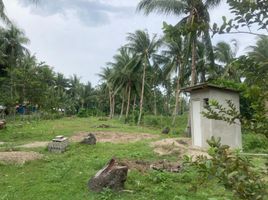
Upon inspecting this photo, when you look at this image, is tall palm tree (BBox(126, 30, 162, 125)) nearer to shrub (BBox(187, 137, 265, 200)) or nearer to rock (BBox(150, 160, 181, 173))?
rock (BBox(150, 160, 181, 173))

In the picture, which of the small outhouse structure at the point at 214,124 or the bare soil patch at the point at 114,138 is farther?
the bare soil patch at the point at 114,138

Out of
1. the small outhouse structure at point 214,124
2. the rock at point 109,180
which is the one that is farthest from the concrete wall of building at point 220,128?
the rock at point 109,180

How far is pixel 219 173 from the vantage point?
4.60 feet

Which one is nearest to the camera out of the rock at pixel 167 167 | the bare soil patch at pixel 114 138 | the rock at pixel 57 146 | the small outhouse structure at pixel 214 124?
the rock at pixel 167 167

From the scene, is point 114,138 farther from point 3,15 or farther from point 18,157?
point 3,15

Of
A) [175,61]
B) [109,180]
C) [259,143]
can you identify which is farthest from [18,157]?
[175,61]

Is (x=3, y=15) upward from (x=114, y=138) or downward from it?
upward

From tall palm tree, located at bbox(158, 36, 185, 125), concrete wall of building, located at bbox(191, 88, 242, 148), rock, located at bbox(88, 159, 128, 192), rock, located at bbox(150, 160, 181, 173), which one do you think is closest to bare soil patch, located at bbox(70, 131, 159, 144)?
concrete wall of building, located at bbox(191, 88, 242, 148)

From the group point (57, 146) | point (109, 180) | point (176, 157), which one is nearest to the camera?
point (109, 180)

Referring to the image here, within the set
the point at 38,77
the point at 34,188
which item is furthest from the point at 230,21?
the point at 38,77

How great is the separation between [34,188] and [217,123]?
7073 millimetres

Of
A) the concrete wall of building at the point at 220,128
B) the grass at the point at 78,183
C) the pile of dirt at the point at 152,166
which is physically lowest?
the grass at the point at 78,183

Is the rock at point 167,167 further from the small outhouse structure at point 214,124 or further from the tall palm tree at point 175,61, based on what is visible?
the tall palm tree at point 175,61

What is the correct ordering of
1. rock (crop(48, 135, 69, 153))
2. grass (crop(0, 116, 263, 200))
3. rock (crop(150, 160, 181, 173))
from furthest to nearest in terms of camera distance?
rock (crop(48, 135, 69, 153)), rock (crop(150, 160, 181, 173)), grass (crop(0, 116, 263, 200))
